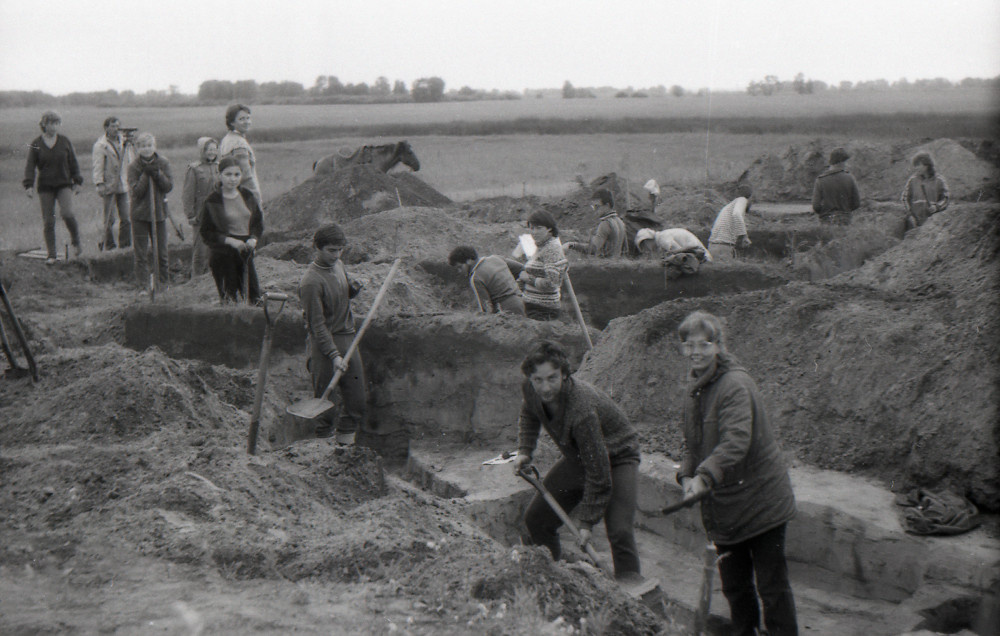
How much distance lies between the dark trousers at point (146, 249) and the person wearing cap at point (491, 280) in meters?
4.27

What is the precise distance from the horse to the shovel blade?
11.8 meters

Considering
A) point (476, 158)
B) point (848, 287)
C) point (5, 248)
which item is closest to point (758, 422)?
point (848, 287)

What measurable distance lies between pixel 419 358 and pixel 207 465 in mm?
3055

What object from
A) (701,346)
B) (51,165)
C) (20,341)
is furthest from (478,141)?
(701,346)

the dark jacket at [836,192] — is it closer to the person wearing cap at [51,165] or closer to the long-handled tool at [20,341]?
the person wearing cap at [51,165]

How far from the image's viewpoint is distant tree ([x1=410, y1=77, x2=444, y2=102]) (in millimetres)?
48375

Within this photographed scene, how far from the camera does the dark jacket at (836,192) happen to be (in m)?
12.4

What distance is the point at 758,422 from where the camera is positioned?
430cm

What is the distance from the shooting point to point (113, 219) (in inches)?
529

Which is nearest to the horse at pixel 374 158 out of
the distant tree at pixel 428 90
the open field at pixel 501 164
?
the open field at pixel 501 164

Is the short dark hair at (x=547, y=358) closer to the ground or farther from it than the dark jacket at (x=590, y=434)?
farther from it

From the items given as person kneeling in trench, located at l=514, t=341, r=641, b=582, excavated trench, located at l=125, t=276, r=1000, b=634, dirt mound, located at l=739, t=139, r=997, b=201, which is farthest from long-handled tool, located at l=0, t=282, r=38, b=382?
dirt mound, located at l=739, t=139, r=997, b=201

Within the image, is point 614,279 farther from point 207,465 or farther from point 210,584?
point 210,584

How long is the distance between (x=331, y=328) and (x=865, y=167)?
18.5 meters
